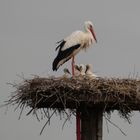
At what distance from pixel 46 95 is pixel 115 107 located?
105 cm

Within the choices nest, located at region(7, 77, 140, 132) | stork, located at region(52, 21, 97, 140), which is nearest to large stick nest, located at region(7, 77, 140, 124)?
nest, located at region(7, 77, 140, 132)

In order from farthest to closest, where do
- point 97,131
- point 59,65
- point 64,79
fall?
point 59,65, point 64,79, point 97,131

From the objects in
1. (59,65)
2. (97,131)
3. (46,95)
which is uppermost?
(59,65)

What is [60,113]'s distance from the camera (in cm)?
831

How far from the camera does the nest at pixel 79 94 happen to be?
25.2ft

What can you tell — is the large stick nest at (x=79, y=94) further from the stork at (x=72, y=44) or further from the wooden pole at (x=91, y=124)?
the stork at (x=72, y=44)

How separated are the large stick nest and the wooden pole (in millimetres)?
106

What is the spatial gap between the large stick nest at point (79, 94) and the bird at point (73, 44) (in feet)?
6.79

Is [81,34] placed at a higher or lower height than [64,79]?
higher

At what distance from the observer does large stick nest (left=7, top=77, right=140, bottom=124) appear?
25.2ft

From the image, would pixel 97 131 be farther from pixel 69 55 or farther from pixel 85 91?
pixel 69 55

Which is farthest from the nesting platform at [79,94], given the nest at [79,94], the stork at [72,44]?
the stork at [72,44]

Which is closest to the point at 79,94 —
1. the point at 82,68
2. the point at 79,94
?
the point at 79,94

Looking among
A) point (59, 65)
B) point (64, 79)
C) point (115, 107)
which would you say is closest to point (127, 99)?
point (115, 107)
